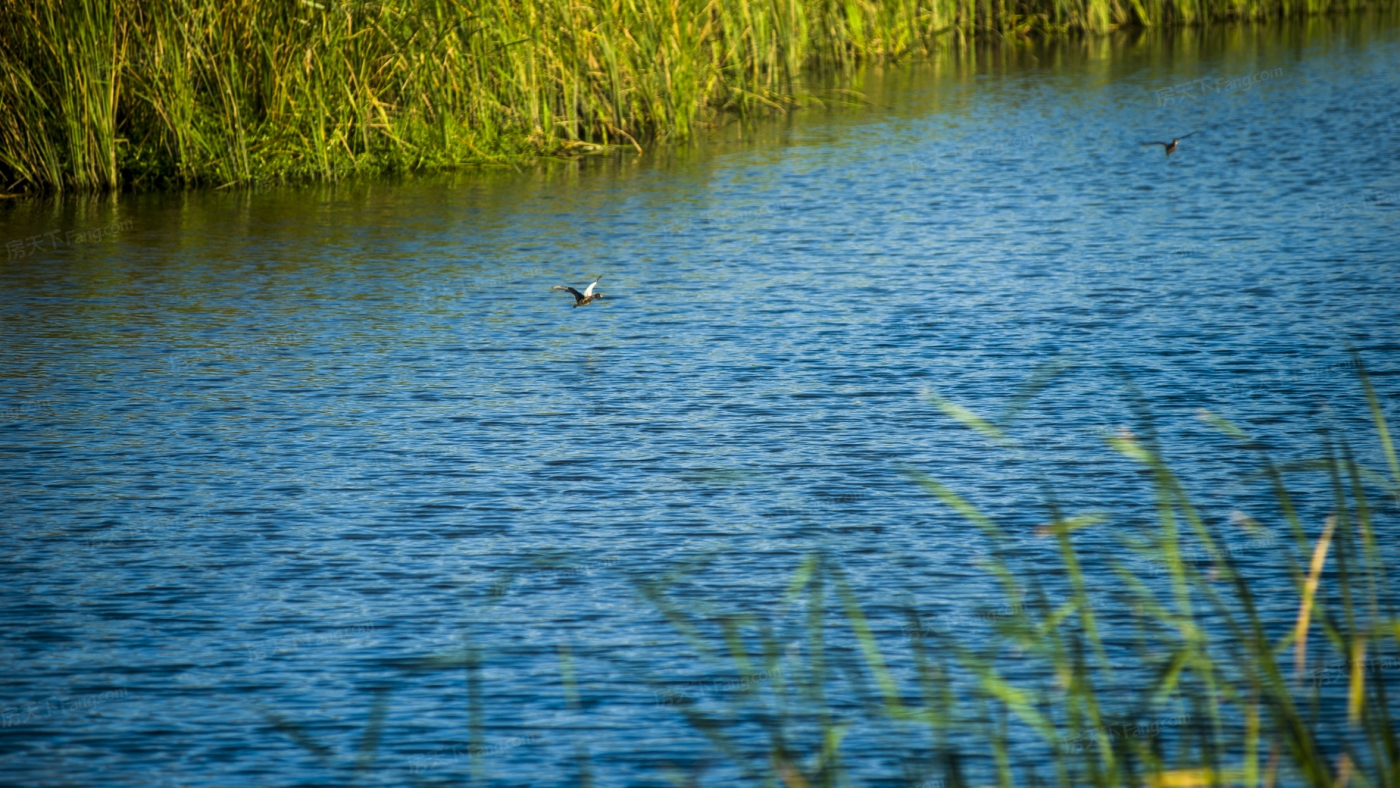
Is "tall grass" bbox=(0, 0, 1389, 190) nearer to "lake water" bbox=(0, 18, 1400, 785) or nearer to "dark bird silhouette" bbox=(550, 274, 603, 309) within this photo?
"lake water" bbox=(0, 18, 1400, 785)

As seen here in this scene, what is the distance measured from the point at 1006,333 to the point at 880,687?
4.12 m

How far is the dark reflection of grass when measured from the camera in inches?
137

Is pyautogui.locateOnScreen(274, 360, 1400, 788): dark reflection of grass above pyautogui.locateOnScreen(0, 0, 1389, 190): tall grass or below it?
below

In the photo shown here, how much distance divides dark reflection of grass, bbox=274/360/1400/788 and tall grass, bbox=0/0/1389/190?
767 centimetres

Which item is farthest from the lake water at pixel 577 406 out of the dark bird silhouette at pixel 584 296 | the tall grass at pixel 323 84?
the tall grass at pixel 323 84

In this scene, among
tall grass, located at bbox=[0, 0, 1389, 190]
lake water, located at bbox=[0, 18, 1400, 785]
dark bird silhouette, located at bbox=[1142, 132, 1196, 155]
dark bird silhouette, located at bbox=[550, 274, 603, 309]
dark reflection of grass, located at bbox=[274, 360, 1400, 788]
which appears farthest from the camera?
dark bird silhouette, located at bbox=[1142, 132, 1196, 155]

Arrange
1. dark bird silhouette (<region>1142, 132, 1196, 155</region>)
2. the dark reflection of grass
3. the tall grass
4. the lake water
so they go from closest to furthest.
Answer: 1. the dark reflection of grass
2. the lake water
3. the tall grass
4. dark bird silhouette (<region>1142, 132, 1196, 155</region>)

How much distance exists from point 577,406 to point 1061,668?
430 centimetres

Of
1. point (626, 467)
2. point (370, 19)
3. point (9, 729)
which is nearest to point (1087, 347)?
point (626, 467)

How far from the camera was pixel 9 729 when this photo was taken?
4352 mm

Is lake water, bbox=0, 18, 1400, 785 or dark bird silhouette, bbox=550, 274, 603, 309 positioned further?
dark bird silhouette, bbox=550, 274, 603, 309

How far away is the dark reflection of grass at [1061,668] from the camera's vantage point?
3469 mm

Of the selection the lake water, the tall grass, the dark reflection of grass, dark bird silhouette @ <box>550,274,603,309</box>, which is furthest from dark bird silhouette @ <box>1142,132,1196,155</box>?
the dark reflection of grass

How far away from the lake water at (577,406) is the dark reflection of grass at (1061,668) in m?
0.09
